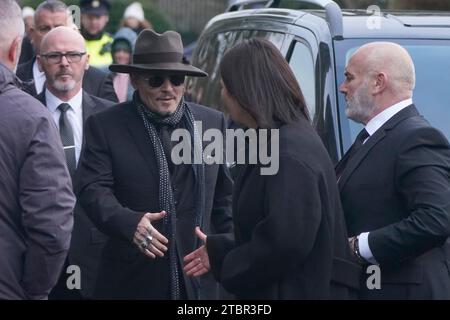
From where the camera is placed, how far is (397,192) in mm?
5055

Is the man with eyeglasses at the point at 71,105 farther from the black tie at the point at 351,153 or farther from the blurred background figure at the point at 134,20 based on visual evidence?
the blurred background figure at the point at 134,20

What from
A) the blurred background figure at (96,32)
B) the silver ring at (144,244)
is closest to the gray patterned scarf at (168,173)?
the silver ring at (144,244)

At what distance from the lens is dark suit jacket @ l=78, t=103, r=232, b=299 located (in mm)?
5785

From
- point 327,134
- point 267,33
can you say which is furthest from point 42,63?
point 327,134

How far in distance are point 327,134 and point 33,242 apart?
1.84 metres

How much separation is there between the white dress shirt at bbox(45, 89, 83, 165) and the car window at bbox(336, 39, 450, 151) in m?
1.46

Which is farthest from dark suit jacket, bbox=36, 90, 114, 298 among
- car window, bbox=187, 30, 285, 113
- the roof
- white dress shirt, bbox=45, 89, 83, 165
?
the roof

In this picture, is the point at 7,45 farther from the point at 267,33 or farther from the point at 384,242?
the point at 267,33

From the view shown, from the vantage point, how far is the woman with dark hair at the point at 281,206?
4.61 meters

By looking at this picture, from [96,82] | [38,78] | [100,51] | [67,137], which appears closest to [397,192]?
[67,137]

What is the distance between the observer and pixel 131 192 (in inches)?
229

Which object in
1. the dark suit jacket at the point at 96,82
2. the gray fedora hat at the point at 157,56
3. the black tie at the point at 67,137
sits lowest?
the black tie at the point at 67,137

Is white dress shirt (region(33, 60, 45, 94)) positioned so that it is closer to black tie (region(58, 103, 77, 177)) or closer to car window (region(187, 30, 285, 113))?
black tie (region(58, 103, 77, 177))

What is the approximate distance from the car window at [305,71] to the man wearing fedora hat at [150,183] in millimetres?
636
